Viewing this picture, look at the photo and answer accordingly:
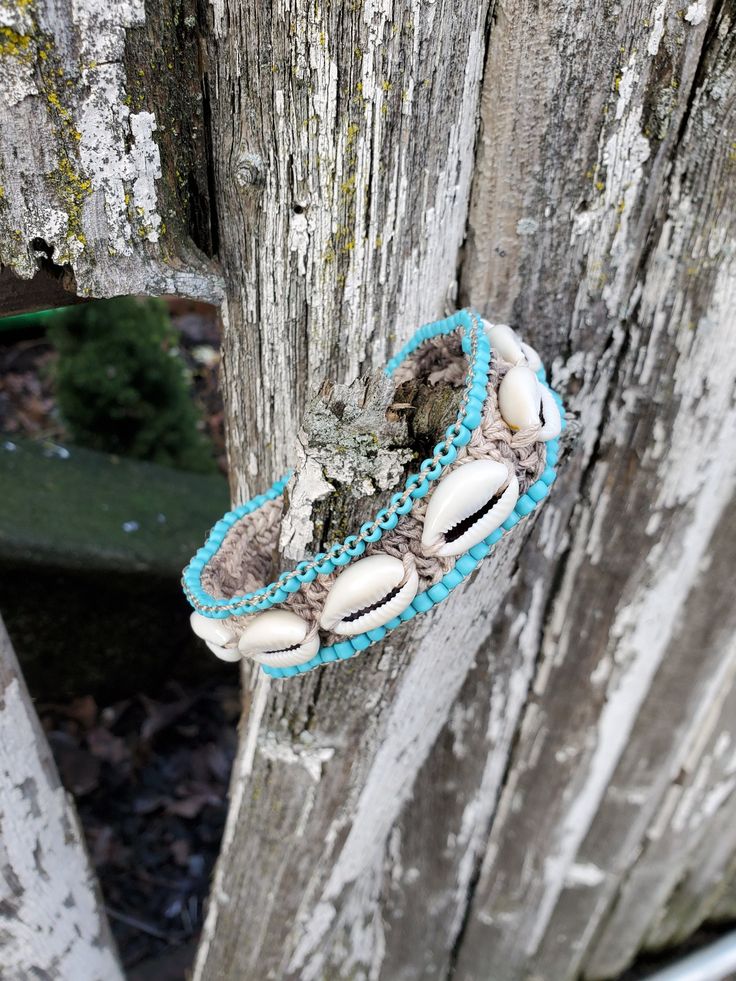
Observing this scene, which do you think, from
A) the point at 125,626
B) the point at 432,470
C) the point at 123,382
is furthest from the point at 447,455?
the point at 123,382

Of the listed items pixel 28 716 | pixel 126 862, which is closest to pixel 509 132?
pixel 28 716

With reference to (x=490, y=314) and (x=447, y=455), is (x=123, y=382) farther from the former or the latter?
(x=447, y=455)

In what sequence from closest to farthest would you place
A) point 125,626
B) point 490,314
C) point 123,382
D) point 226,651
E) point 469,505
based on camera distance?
1. point 469,505
2. point 226,651
3. point 490,314
4. point 125,626
5. point 123,382

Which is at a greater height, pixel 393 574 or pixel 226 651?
pixel 393 574

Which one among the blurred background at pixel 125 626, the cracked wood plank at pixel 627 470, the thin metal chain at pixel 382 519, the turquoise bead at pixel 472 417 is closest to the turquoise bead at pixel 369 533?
the thin metal chain at pixel 382 519

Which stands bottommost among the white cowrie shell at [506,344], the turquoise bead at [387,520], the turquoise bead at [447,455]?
the turquoise bead at [387,520]

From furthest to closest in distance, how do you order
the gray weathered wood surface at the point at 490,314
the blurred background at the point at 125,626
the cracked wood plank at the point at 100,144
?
the blurred background at the point at 125,626 → the gray weathered wood surface at the point at 490,314 → the cracked wood plank at the point at 100,144

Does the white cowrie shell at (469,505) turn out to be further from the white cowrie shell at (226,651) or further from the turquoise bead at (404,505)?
the white cowrie shell at (226,651)

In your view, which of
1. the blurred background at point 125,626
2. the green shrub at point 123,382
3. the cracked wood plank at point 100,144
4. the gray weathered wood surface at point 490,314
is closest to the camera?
the cracked wood plank at point 100,144
